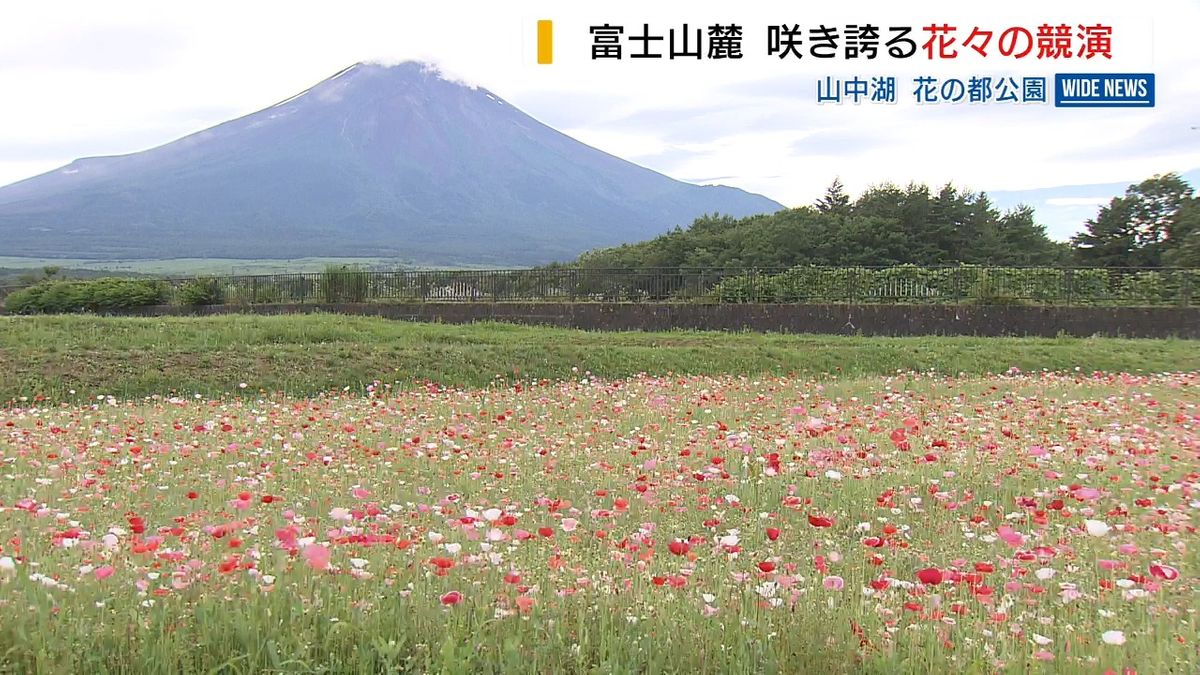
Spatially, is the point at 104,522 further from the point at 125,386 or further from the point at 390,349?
the point at 390,349

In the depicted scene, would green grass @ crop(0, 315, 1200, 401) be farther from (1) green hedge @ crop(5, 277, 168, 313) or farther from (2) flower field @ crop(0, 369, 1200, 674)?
(1) green hedge @ crop(5, 277, 168, 313)

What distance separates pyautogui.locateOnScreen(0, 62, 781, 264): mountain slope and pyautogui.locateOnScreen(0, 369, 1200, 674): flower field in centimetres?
10831

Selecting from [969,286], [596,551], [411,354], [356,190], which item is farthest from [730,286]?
[356,190]

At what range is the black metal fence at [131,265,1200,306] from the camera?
25438 mm

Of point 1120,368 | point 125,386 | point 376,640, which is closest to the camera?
point 376,640

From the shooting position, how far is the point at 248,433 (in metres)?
7.48

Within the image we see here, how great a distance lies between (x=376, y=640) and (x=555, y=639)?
58 cm

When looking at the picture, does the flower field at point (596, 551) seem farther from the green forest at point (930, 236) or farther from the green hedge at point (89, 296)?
the green forest at point (930, 236)

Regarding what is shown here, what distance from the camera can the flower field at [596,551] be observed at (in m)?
2.90

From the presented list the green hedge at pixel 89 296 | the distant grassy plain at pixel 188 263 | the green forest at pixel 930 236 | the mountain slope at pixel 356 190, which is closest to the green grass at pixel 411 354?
the green hedge at pixel 89 296

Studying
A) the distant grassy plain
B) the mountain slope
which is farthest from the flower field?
the mountain slope

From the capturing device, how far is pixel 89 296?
28344 mm

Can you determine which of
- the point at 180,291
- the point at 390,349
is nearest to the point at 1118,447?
the point at 390,349

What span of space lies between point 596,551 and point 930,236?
4409 centimetres
